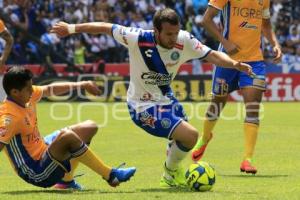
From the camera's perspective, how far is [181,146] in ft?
27.7

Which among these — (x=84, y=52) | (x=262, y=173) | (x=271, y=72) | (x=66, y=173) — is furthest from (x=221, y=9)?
(x=84, y=52)

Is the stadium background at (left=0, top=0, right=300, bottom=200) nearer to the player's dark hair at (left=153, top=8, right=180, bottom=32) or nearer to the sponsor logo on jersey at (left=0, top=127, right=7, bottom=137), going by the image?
the sponsor logo on jersey at (left=0, top=127, right=7, bottom=137)

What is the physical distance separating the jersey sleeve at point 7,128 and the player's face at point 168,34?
5.56ft

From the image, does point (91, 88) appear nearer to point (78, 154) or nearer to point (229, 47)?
point (78, 154)

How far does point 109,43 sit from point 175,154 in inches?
763

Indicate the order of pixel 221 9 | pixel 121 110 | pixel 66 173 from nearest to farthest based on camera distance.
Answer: pixel 66 173 < pixel 221 9 < pixel 121 110

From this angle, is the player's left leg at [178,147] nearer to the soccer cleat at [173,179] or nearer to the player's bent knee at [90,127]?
the soccer cleat at [173,179]

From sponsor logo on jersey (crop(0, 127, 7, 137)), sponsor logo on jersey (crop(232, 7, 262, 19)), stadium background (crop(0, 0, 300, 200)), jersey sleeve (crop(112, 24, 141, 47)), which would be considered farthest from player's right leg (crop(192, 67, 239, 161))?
sponsor logo on jersey (crop(0, 127, 7, 137))

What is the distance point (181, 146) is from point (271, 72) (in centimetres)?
1697

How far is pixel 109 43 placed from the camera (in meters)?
27.7

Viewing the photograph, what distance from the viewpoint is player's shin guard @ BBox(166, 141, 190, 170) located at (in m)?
8.46

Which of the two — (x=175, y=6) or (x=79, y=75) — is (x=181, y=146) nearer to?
(x=79, y=75)

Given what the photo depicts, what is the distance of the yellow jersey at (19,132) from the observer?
7.62 meters

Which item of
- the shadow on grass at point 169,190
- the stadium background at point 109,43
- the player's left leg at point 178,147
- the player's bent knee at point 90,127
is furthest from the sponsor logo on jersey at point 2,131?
the stadium background at point 109,43
